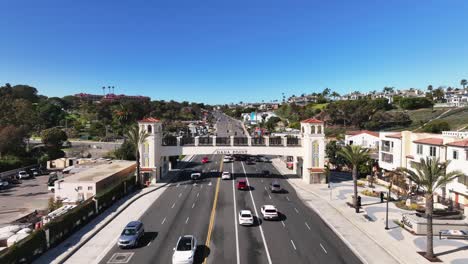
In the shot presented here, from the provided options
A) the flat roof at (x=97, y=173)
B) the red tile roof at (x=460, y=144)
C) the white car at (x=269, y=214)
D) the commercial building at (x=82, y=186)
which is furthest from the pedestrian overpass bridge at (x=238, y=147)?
the white car at (x=269, y=214)

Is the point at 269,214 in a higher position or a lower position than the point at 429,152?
lower

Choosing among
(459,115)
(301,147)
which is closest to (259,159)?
(301,147)

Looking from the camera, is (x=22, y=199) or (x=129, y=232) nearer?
(x=129, y=232)

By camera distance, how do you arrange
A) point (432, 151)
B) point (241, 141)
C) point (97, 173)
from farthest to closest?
point (241, 141) < point (97, 173) < point (432, 151)

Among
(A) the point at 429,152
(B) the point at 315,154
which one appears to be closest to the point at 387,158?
(A) the point at 429,152

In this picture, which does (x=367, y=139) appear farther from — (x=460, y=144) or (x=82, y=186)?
(x=82, y=186)

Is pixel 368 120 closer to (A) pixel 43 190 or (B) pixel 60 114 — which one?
(A) pixel 43 190

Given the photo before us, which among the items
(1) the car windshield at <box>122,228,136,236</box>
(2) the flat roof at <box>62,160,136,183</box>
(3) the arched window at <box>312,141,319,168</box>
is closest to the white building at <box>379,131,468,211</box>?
(3) the arched window at <box>312,141,319,168</box>

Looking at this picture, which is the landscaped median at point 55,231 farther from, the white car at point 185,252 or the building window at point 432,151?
the building window at point 432,151

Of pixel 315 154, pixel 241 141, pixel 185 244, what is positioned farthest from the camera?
pixel 241 141
